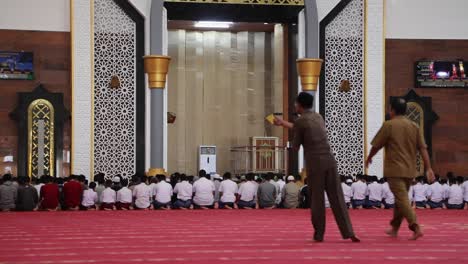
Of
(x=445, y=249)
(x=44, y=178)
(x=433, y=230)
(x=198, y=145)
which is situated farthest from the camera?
(x=198, y=145)

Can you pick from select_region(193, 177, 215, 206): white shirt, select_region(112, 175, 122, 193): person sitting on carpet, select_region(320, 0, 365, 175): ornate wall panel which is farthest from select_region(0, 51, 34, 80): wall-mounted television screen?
select_region(320, 0, 365, 175): ornate wall panel

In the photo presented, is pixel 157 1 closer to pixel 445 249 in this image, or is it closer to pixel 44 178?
pixel 44 178

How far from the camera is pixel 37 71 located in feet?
51.0

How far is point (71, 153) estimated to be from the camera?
15344 millimetres

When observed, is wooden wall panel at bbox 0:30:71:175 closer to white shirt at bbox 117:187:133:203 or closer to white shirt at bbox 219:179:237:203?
white shirt at bbox 117:187:133:203

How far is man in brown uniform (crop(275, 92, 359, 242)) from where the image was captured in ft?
23.0

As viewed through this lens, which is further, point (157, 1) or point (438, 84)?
point (438, 84)

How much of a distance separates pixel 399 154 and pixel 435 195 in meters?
8.34

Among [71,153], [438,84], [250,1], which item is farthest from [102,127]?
[438,84]

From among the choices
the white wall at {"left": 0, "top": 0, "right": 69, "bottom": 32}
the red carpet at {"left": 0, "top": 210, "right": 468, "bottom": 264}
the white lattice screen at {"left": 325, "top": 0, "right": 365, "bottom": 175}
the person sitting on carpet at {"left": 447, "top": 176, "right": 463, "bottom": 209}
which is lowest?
the person sitting on carpet at {"left": 447, "top": 176, "right": 463, "bottom": 209}

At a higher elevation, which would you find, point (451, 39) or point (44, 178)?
point (451, 39)

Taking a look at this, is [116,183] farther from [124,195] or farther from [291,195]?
[291,195]

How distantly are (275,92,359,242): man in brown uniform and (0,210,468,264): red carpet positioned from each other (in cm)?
16

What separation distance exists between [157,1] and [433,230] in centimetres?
820
